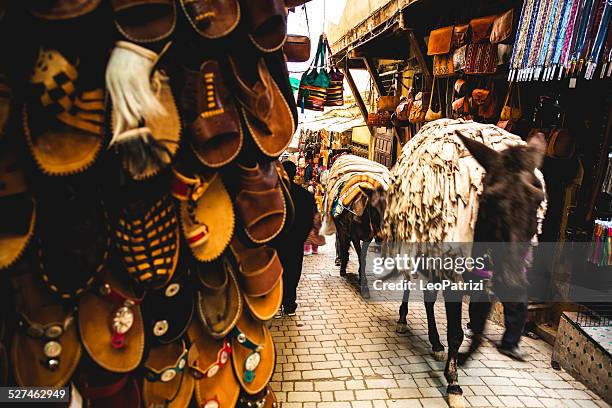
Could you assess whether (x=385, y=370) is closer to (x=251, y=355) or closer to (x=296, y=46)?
(x=251, y=355)

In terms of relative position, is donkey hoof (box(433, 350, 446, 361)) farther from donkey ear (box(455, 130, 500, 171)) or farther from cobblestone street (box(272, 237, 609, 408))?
donkey ear (box(455, 130, 500, 171))

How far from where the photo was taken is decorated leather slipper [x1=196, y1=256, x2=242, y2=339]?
4.38 feet

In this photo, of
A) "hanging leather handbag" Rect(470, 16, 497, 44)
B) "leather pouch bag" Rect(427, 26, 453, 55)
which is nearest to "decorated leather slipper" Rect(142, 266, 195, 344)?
"hanging leather handbag" Rect(470, 16, 497, 44)

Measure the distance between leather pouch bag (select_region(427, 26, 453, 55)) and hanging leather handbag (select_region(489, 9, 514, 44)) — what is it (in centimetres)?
94

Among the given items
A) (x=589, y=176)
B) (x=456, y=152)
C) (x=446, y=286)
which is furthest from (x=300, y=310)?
(x=589, y=176)

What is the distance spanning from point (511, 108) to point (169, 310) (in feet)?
15.5

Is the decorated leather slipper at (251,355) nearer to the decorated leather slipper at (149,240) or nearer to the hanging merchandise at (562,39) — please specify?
the decorated leather slipper at (149,240)

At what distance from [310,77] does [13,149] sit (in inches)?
190

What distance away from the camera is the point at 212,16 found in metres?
1.11

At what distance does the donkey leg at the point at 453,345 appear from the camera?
2.84 meters

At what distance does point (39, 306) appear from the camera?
1.09 m

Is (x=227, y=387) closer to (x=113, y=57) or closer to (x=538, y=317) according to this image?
(x=113, y=57)
